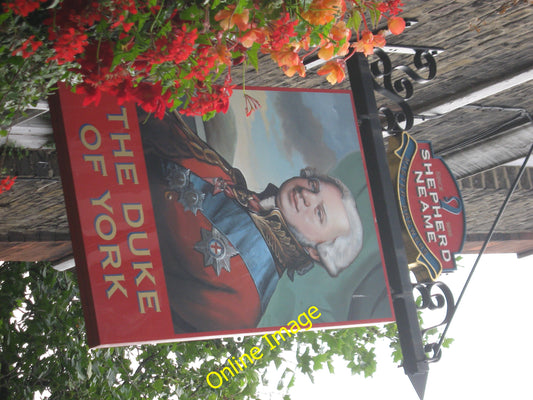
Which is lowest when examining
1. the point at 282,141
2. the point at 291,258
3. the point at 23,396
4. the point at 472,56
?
the point at 23,396

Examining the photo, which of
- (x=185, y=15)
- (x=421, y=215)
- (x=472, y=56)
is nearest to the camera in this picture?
(x=185, y=15)

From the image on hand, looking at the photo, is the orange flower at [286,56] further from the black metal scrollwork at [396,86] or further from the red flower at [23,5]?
the black metal scrollwork at [396,86]

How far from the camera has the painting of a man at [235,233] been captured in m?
3.31

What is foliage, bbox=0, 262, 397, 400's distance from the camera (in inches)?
261

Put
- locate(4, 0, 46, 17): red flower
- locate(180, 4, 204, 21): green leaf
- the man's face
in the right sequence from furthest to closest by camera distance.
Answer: the man's face < locate(180, 4, 204, 21): green leaf < locate(4, 0, 46, 17): red flower

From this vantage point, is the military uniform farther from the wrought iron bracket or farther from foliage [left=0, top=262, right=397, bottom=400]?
foliage [left=0, top=262, right=397, bottom=400]

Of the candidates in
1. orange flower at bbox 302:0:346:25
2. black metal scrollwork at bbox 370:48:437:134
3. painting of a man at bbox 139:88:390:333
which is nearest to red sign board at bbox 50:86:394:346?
painting of a man at bbox 139:88:390:333

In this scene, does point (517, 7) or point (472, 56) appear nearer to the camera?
point (517, 7)

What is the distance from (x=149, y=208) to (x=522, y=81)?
2707 millimetres

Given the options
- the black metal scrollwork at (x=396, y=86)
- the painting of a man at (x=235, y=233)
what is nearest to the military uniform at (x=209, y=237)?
the painting of a man at (x=235, y=233)

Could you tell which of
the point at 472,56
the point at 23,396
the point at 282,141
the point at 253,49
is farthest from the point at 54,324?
the point at 253,49

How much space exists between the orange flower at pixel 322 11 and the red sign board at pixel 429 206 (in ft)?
A: 6.26

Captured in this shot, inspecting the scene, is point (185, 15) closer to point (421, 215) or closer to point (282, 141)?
point (282, 141)

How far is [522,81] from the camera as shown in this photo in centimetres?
486
